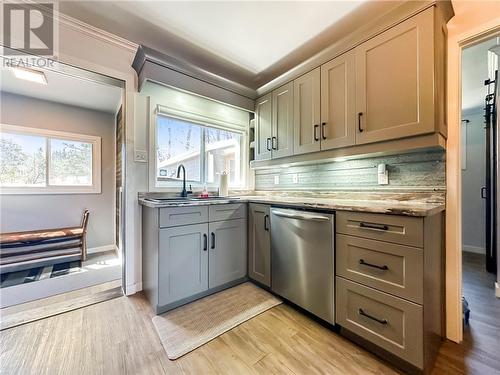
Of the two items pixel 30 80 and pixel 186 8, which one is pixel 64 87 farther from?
pixel 186 8

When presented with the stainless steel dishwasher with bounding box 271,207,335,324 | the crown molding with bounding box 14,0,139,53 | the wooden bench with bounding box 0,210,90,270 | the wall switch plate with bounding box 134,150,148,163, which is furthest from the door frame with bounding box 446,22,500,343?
the wooden bench with bounding box 0,210,90,270

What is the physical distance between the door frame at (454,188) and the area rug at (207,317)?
132cm

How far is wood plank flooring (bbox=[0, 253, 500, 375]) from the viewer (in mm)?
1230

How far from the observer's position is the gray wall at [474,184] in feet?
11.5

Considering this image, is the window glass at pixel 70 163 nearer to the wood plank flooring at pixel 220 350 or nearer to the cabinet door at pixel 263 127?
the wood plank flooring at pixel 220 350

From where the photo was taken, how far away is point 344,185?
2.10 meters

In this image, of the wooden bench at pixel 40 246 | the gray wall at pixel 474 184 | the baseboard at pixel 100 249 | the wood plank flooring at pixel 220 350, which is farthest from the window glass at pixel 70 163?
the gray wall at pixel 474 184

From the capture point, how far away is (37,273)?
271 cm

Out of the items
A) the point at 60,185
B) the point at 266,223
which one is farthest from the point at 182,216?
the point at 60,185

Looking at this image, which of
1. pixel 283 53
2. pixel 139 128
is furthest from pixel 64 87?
pixel 283 53

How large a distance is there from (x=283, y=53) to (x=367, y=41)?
93cm

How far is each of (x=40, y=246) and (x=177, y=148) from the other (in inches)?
95.5

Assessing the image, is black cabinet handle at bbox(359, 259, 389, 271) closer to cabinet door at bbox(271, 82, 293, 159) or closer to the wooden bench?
cabinet door at bbox(271, 82, 293, 159)

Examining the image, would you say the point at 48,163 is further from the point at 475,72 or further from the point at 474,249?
the point at 474,249
